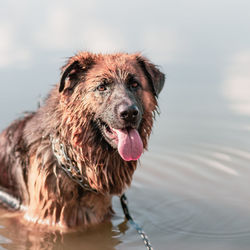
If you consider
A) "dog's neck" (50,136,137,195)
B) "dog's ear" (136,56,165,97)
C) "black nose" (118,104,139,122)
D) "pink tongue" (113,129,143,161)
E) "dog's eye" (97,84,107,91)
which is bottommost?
"dog's neck" (50,136,137,195)

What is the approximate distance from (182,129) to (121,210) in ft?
9.39

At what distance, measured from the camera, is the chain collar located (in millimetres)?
5965

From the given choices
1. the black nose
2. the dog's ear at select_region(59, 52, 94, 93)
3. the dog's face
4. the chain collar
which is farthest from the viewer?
the chain collar

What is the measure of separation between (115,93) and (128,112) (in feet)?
0.99

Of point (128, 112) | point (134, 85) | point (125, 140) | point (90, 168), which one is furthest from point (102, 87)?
point (90, 168)

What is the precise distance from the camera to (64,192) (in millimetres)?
6078

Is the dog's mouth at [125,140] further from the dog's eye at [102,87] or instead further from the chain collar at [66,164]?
the chain collar at [66,164]

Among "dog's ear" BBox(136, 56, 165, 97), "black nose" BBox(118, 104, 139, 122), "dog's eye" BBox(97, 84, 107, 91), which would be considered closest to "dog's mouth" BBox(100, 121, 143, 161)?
"black nose" BBox(118, 104, 139, 122)

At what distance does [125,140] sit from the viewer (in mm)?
5633

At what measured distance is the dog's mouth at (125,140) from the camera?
562 centimetres

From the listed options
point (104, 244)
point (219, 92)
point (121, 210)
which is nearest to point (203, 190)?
point (121, 210)

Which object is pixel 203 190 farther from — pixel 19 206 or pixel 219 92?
pixel 219 92

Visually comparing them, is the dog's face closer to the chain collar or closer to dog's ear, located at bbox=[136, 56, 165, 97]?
dog's ear, located at bbox=[136, 56, 165, 97]

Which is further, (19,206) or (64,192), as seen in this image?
(19,206)
